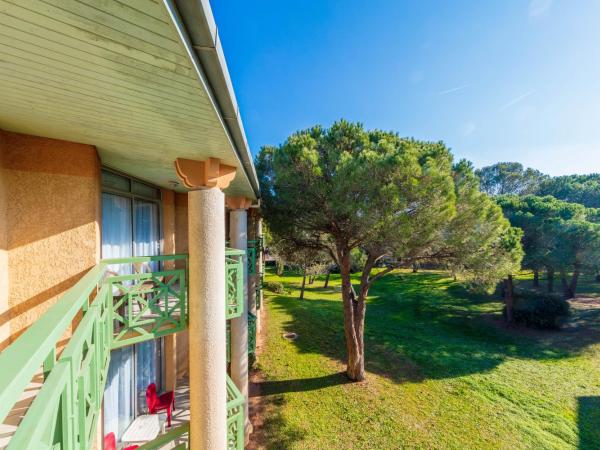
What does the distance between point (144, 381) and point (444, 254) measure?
949 centimetres

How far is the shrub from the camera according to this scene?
14305 millimetres

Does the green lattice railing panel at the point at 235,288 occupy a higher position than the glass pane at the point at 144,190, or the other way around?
the glass pane at the point at 144,190

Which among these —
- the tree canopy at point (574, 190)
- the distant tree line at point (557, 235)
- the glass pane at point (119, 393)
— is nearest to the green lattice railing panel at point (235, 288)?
the glass pane at point (119, 393)

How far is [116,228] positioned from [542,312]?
794 inches

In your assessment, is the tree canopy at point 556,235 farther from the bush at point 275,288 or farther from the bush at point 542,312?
the bush at point 275,288

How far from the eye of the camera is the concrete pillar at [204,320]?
3.44m

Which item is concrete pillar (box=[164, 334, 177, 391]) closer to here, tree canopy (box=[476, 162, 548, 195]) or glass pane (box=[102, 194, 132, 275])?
glass pane (box=[102, 194, 132, 275])

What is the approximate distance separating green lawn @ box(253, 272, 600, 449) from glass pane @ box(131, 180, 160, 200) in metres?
6.93

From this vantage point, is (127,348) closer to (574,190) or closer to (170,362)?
(170,362)

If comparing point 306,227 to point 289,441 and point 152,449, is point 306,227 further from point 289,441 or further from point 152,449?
point 152,449

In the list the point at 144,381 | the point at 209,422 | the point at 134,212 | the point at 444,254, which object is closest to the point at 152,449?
the point at 209,422

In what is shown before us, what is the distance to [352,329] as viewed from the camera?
32.2 feet

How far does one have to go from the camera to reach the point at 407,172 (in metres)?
7.20

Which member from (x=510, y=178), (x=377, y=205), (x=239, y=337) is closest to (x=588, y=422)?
(x=377, y=205)
